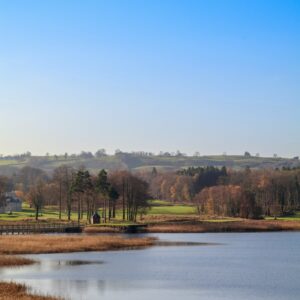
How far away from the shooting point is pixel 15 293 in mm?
45219

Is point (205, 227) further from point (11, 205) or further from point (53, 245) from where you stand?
point (11, 205)

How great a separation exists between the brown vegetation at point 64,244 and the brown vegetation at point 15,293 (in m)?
24.9

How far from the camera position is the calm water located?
4866 cm

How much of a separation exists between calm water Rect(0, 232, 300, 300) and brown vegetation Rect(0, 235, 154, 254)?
3495mm

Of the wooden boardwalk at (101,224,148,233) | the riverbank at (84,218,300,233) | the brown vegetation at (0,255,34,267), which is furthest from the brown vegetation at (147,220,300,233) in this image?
the brown vegetation at (0,255,34,267)

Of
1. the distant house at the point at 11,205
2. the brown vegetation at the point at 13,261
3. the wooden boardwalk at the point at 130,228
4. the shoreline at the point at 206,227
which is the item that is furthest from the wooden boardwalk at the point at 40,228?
the distant house at the point at 11,205

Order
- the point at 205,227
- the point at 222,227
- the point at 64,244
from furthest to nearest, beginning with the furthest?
the point at 222,227 < the point at 205,227 < the point at 64,244

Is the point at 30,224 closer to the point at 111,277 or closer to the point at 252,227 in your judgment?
the point at 252,227

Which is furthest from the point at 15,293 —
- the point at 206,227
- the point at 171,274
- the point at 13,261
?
the point at 206,227

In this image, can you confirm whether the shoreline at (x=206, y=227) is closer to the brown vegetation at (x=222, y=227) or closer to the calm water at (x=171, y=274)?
the brown vegetation at (x=222, y=227)

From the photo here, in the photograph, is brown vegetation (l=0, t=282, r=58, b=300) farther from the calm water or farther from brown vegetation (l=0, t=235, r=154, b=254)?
brown vegetation (l=0, t=235, r=154, b=254)

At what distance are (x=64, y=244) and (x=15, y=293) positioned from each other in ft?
119

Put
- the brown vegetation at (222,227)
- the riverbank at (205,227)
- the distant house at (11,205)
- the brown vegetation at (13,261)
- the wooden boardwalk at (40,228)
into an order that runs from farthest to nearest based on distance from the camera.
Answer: the distant house at (11,205)
the brown vegetation at (222,227)
the riverbank at (205,227)
the wooden boardwalk at (40,228)
the brown vegetation at (13,261)

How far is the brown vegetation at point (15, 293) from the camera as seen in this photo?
4331cm
